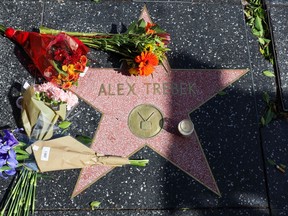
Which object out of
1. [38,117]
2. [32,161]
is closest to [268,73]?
[38,117]

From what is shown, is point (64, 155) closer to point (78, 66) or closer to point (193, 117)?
point (78, 66)

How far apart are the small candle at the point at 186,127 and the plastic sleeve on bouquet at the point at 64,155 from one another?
0.59m

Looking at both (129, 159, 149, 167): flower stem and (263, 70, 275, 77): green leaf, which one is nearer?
(129, 159, 149, 167): flower stem

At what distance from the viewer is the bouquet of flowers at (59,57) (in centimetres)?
304

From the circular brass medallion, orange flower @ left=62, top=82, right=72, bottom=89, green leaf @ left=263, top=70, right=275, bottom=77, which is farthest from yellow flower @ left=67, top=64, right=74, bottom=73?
green leaf @ left=263, top=70, right=275, bottom=77

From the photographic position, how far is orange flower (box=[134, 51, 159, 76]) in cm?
312

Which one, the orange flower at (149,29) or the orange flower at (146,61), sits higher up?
the orange flower at (149,29)

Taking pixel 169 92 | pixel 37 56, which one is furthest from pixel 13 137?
pixel 169 92

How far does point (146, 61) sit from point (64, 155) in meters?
0.96

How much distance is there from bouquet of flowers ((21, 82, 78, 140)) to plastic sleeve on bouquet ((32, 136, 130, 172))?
0.14 m

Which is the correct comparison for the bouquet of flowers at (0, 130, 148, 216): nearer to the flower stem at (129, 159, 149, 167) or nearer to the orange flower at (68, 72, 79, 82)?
the flower stem at (129, 159, 149, 167)

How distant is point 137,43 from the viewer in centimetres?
313

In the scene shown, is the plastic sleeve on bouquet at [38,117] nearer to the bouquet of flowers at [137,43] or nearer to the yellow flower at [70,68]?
the yellow flower at [70,68]

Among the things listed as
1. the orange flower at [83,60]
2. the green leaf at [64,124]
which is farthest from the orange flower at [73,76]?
the green leaf at [64,124]
